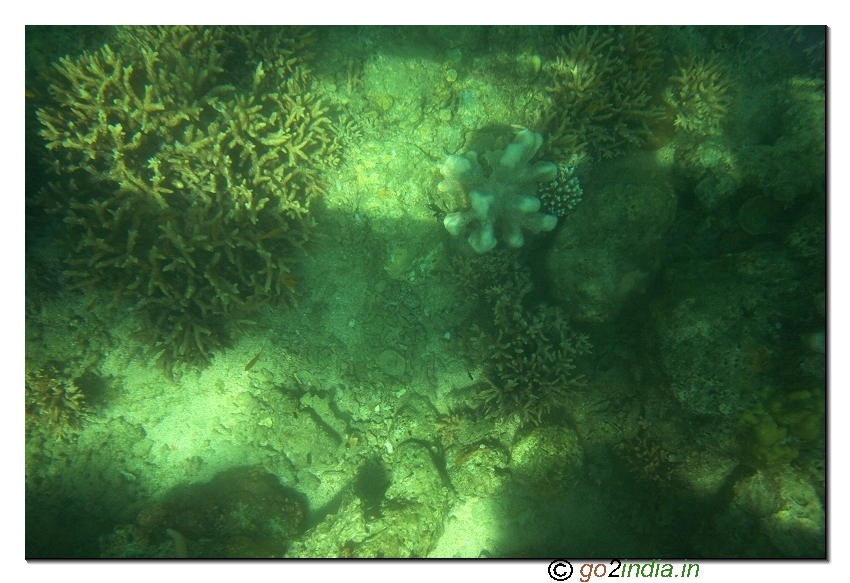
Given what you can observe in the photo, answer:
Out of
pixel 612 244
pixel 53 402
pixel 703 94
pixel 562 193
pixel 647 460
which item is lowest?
pixel 647 460

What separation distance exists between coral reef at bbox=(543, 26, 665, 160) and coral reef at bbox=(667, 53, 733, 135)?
0.96 ft

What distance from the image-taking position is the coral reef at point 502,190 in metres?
4.11

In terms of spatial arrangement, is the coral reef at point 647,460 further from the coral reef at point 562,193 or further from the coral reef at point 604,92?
the coral reef at point 604,92

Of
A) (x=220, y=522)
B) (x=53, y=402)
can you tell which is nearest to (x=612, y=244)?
(x=220, y=522)

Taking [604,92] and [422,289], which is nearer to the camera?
[604,92]

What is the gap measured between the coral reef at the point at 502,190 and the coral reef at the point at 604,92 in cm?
38

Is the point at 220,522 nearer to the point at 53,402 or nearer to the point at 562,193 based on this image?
the point at 53,402

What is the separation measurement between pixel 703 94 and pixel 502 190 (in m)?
2.45

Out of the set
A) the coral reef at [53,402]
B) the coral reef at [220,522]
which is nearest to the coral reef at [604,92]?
the coral reef at [220,522]

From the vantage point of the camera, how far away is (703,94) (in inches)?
165

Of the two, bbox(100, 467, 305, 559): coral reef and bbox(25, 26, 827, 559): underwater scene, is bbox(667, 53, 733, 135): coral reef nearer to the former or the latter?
bbox(25, 26, 827, 559): underwater scene

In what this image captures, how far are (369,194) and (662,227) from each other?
316 cm

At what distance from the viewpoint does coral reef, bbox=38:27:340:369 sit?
381cm

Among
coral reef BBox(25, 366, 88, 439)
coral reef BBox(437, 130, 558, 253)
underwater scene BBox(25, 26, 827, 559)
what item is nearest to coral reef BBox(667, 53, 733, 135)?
underwater scene BBox(25, 26, 827, 559)
